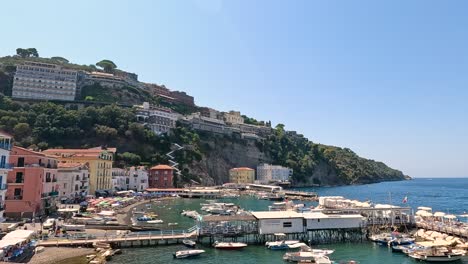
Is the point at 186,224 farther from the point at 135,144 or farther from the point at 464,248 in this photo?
the point at 135,144

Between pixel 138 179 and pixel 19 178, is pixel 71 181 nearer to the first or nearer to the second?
pixel 19 178

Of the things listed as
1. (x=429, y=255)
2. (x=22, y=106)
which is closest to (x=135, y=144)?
(x=22, y=106)

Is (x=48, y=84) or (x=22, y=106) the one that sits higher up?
(x=48, y=84)

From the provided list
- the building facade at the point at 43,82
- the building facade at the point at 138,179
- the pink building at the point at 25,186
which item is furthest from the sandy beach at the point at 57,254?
the building facade at the point at 43,82

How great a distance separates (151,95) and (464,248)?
169 metres

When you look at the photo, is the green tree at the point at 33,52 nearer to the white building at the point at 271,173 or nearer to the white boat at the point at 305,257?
the white building at the point at 271,173

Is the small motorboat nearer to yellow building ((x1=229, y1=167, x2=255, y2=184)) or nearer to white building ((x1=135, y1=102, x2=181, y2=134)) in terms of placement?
white building ((x1=135, y1=102, x2=181, y2=134))

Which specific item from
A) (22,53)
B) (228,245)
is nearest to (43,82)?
(22,53)

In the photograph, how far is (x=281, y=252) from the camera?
4156 cm

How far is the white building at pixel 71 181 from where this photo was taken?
232ft

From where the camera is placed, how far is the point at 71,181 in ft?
242

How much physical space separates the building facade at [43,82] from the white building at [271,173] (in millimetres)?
92151

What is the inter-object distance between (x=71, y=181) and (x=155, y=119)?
78100mm

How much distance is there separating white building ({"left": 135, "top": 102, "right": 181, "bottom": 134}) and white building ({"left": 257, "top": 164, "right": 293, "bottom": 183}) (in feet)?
167
